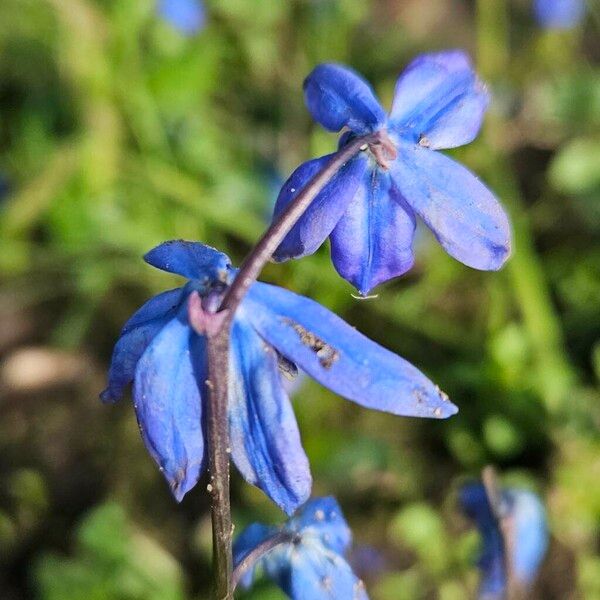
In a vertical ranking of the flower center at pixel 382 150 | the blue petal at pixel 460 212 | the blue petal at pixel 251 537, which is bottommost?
the blue petal at pixel 251 537

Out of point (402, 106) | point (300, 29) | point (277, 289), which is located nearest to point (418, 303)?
point (300, 29)

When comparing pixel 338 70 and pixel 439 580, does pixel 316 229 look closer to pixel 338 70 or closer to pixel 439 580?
pixel 338 70

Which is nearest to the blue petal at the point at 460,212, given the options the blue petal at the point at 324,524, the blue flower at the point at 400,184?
the blue flower at the point at 400,184

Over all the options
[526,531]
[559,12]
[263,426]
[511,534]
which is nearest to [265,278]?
[526,531]

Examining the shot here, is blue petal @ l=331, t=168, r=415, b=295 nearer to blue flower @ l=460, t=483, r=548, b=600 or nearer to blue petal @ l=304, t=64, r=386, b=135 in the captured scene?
blue petal @ l=304, t=64, r=386, b=135

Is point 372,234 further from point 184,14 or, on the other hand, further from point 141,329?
point 184,14

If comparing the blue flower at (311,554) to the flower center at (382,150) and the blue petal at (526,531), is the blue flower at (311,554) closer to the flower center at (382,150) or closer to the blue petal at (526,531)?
the flower center at (382,150)

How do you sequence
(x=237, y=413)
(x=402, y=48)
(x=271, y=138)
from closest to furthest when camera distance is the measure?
(x=237, y=413)
(x=271, y=138)
(x=402, y=48)

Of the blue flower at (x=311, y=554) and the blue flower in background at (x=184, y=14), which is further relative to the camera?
the blue flower in background at (x=184, y=14)
